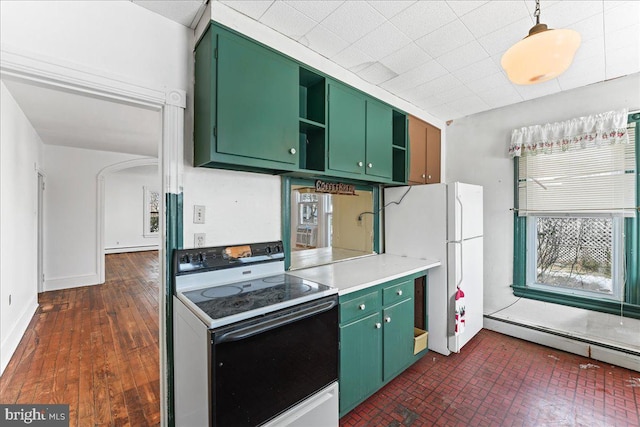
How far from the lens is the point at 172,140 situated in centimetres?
170

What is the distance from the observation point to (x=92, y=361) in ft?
8.45

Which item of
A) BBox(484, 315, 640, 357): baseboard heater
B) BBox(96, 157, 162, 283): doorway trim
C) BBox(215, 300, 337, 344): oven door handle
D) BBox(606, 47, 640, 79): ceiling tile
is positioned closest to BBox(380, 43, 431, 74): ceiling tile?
BBox(606, 47, 640, 79): ceiling tile

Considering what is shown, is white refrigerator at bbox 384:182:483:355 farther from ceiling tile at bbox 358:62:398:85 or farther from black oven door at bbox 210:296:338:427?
black oven door at bbox 210:296:338:427

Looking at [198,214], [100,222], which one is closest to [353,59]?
[198,214]

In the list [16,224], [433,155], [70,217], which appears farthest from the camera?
[70,217]

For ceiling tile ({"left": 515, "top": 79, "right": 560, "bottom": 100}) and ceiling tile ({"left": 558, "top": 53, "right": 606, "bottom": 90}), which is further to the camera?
ceiling tile ({"left": 515, "top": 79, "right": 560, "bottom": 100})

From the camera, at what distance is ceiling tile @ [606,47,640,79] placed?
2.14 metres

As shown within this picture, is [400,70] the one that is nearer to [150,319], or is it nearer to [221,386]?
[221,386]

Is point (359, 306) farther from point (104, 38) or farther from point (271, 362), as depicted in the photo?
point (104, 38)

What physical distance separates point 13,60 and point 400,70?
7.96ft

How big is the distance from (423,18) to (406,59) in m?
0.48

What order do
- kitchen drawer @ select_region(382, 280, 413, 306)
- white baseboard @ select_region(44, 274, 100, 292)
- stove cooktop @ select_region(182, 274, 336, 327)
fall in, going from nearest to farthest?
1. stove cooktop @ select_region(182, 274, 336, 327)
2. kitchen drawer @ select_region(382, 280, 413, 306)
3. white baseboard @ select_region(44, 274, 100, 292)

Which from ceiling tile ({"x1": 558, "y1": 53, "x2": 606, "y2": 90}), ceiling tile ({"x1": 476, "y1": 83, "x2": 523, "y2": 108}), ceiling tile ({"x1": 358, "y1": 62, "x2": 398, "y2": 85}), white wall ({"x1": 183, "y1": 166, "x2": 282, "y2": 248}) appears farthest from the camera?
ceiling tile ({"x1": 476, "y1": 83, "x2": 523, "y2": 108})

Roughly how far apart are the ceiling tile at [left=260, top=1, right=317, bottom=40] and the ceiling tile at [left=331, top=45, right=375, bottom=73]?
0.38 meters
